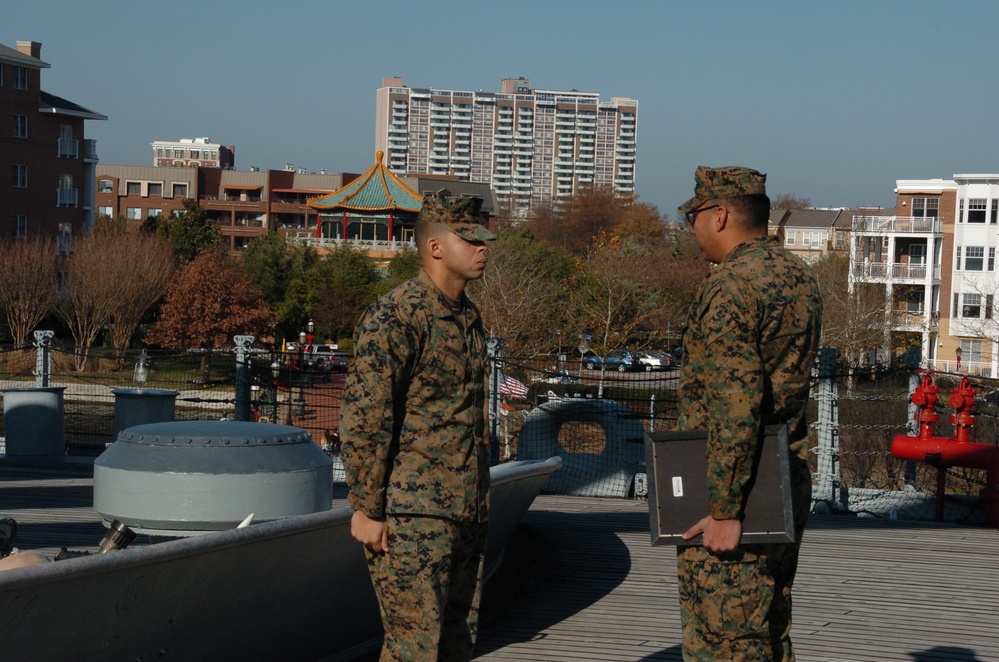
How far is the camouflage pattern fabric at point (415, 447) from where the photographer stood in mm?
3809

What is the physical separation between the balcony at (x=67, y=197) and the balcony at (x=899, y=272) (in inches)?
1591

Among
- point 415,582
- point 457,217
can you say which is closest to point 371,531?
point 415,582

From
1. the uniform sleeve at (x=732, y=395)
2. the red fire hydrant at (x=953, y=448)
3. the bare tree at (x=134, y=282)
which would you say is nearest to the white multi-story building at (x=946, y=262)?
the bare tree at (x=134, y=282)

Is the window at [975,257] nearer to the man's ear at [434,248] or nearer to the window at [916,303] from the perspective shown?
the window at [916,303]

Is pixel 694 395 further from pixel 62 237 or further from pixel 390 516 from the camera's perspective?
pixel 62 237

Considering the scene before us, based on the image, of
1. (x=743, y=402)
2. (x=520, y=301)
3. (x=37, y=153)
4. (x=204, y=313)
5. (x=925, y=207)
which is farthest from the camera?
(x=925, y=207)

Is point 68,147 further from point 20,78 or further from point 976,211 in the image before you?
point 976,211

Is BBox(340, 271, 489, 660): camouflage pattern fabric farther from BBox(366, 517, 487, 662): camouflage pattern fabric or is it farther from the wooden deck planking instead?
the wooden deck planking

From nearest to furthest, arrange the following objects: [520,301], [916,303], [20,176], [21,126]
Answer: [520,301], [20,176], [21,126], [916,303]

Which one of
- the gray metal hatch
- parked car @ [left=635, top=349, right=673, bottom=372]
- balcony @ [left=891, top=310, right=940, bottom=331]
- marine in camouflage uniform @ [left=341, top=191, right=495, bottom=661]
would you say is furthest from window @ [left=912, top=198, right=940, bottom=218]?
marine in camouflage uniform @ [left=341, top=191, right=495, bottom=661]

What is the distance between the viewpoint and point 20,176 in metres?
58.9

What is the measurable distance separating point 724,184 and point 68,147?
62771 mm

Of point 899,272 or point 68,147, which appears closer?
point 68,147

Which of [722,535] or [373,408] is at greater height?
[373,408]
